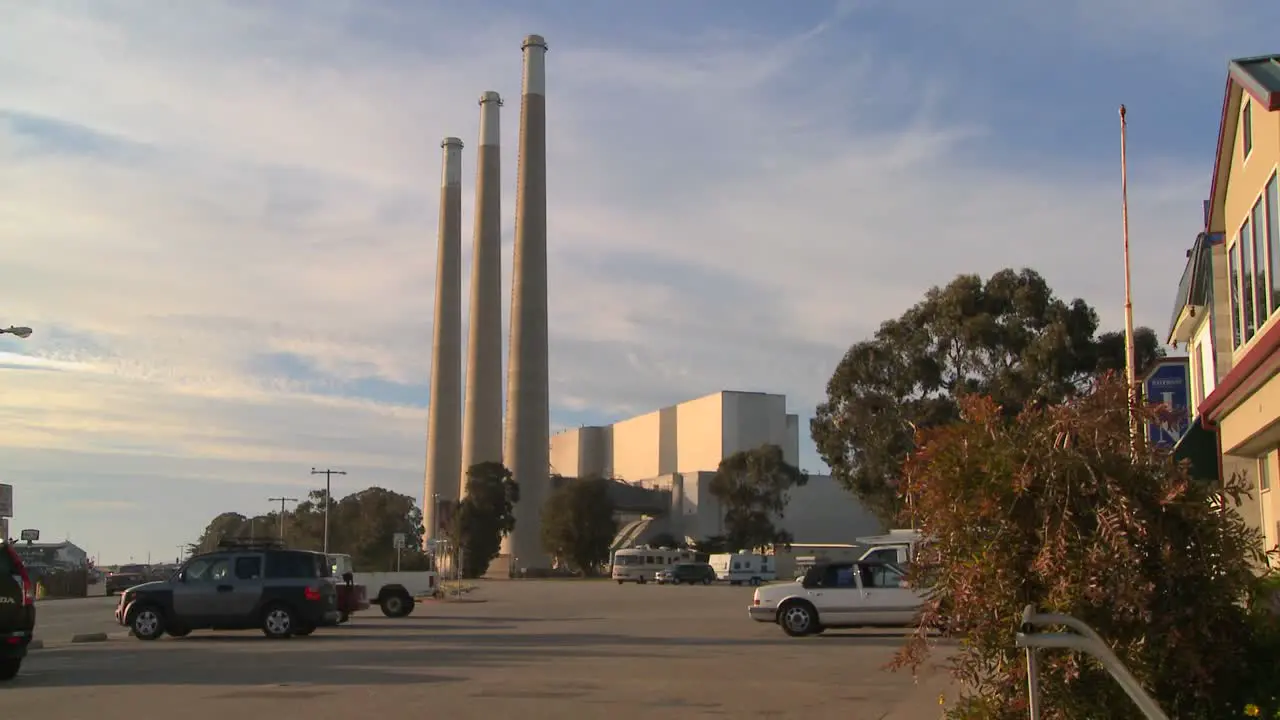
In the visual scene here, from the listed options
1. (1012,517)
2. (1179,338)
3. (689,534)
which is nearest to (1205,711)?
(1012,517)

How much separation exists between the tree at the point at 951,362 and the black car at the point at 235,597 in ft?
103

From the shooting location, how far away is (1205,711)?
26.8 feet

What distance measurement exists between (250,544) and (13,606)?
481 inches

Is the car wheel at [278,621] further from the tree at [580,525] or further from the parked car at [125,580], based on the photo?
the tree at [580,525]

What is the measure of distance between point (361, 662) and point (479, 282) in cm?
9734

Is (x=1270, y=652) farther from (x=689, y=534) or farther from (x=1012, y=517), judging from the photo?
(x=689, y=534)

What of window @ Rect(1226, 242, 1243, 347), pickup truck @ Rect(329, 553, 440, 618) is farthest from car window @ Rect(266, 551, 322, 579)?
window @ Rect(1226, 242, 1243, 347)

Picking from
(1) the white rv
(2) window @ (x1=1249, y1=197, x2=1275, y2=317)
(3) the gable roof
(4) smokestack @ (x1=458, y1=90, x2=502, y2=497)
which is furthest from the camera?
(4) smokestack @ (x1=458, y1=90, x2=502, y2=497)

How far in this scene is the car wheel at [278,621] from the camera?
2498 cm

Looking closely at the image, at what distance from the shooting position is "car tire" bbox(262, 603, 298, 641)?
24969mm

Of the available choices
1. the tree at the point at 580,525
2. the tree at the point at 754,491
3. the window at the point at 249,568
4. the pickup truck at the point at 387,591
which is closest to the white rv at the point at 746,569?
the tree at the point at 754,491

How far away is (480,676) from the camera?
17500mm

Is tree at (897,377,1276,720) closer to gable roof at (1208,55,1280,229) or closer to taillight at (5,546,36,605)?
gable roof at (1208,55,1280,229)

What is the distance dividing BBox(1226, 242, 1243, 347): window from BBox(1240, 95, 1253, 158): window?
4.64 feet
